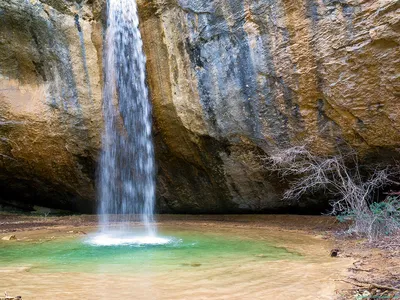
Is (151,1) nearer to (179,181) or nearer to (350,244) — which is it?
(179,181)

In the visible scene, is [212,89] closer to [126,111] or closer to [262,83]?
[262,83]

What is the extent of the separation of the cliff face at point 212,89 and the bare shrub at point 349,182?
0.34 metres

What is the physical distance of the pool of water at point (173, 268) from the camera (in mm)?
3771

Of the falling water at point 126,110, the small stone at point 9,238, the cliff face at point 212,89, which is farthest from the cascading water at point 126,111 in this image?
the small stone at point 9,238

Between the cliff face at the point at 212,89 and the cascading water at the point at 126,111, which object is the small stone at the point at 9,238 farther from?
the cliff face at the point at 212,89

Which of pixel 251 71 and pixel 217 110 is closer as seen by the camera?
pixel 251 71

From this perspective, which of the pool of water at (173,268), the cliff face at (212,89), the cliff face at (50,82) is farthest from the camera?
the cliff face at (50,82)

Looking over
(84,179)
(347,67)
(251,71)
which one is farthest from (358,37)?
(84,179)

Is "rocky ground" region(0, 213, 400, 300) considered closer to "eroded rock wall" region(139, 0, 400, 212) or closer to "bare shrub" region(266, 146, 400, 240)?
"bare shrub" region(266, 146, 400, 240)

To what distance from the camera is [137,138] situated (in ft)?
35.3

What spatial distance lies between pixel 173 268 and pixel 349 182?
399cm

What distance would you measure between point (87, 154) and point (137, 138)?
1603 mm

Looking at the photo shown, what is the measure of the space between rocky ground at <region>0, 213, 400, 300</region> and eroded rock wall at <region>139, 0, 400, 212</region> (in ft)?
2.99

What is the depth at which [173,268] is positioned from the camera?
4.75 meters
